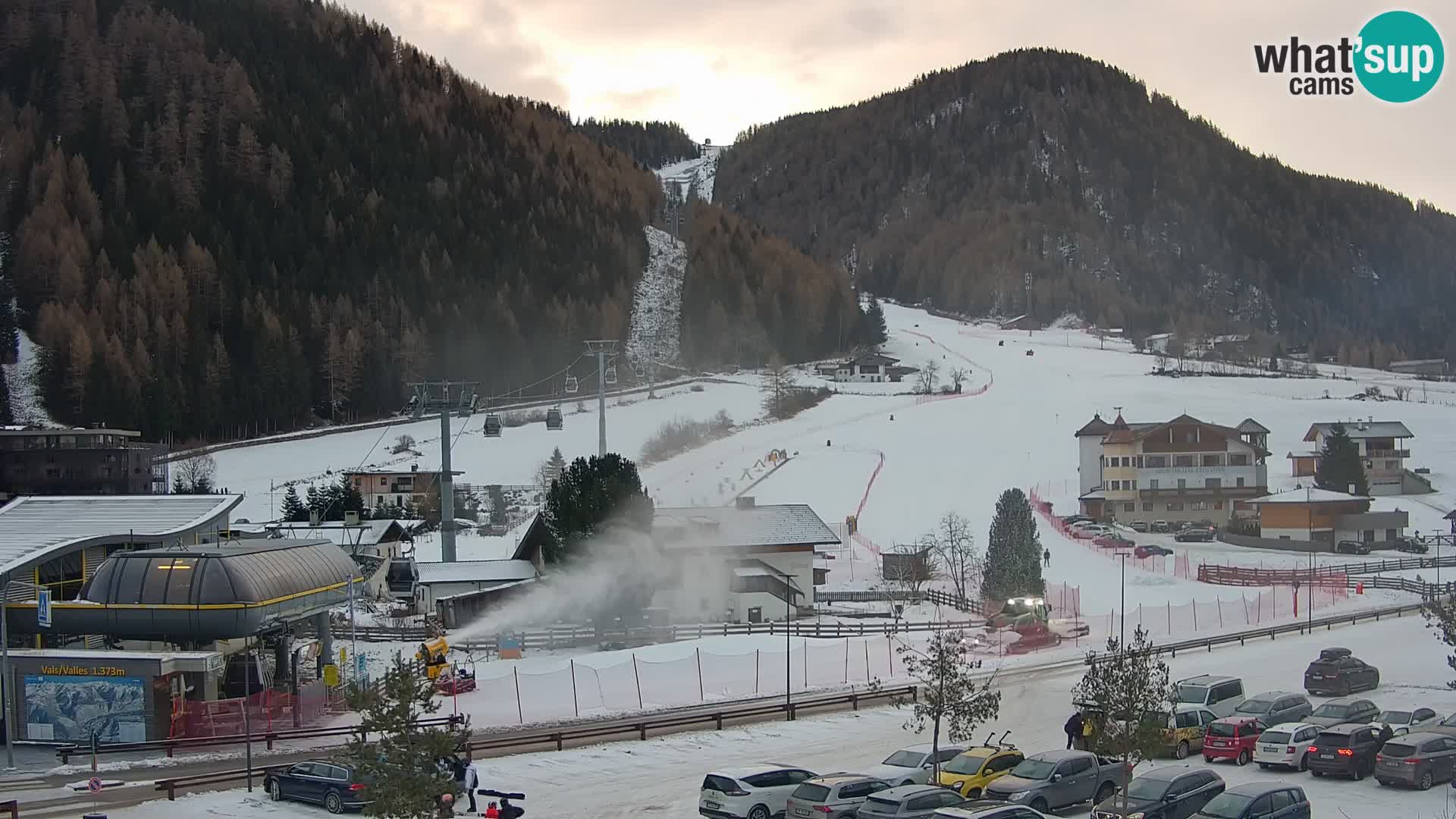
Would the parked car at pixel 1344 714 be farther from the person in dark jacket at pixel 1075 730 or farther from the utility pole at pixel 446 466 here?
the utility pole at pixel 446 466

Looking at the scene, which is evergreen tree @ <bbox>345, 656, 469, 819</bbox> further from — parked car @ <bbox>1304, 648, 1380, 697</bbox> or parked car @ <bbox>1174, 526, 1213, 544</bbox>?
parked car @ <bbox>1174, 526, 1213, 544</bbox>

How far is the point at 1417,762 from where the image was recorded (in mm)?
24578

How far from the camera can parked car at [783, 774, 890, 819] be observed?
2266cm

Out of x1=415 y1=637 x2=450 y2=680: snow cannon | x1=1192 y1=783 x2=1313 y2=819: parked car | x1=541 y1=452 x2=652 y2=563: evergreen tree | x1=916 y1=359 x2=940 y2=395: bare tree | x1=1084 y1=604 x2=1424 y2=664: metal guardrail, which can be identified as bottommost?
x1=1084 y1=604 x2=1424 y2=664: metal guardrail

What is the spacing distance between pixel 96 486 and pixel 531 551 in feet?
112

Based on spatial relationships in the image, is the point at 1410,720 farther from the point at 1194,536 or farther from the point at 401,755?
the point at 1194,536

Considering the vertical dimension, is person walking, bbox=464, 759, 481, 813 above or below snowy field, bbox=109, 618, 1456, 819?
above

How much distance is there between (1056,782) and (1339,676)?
13906 mm

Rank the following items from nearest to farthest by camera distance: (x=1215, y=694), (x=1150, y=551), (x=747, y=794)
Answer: (x=747, y=794) < (x=1215, y=694) < (x=1150, y=551)

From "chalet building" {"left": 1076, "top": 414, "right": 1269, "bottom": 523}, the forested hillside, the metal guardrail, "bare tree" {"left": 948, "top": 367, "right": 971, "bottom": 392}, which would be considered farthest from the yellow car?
"bare tree" {"left": 948, "top": 367, "right": 971, "bottom": 392}

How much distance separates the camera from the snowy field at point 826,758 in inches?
957

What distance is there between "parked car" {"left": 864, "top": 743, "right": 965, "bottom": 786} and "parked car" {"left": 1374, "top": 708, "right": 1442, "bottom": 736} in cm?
916

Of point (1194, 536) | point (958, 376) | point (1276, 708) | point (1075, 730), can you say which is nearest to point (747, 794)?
point (1075, 730)

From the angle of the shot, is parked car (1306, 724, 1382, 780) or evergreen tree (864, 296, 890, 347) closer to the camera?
parked car (1306, 724, 1382, 780)
